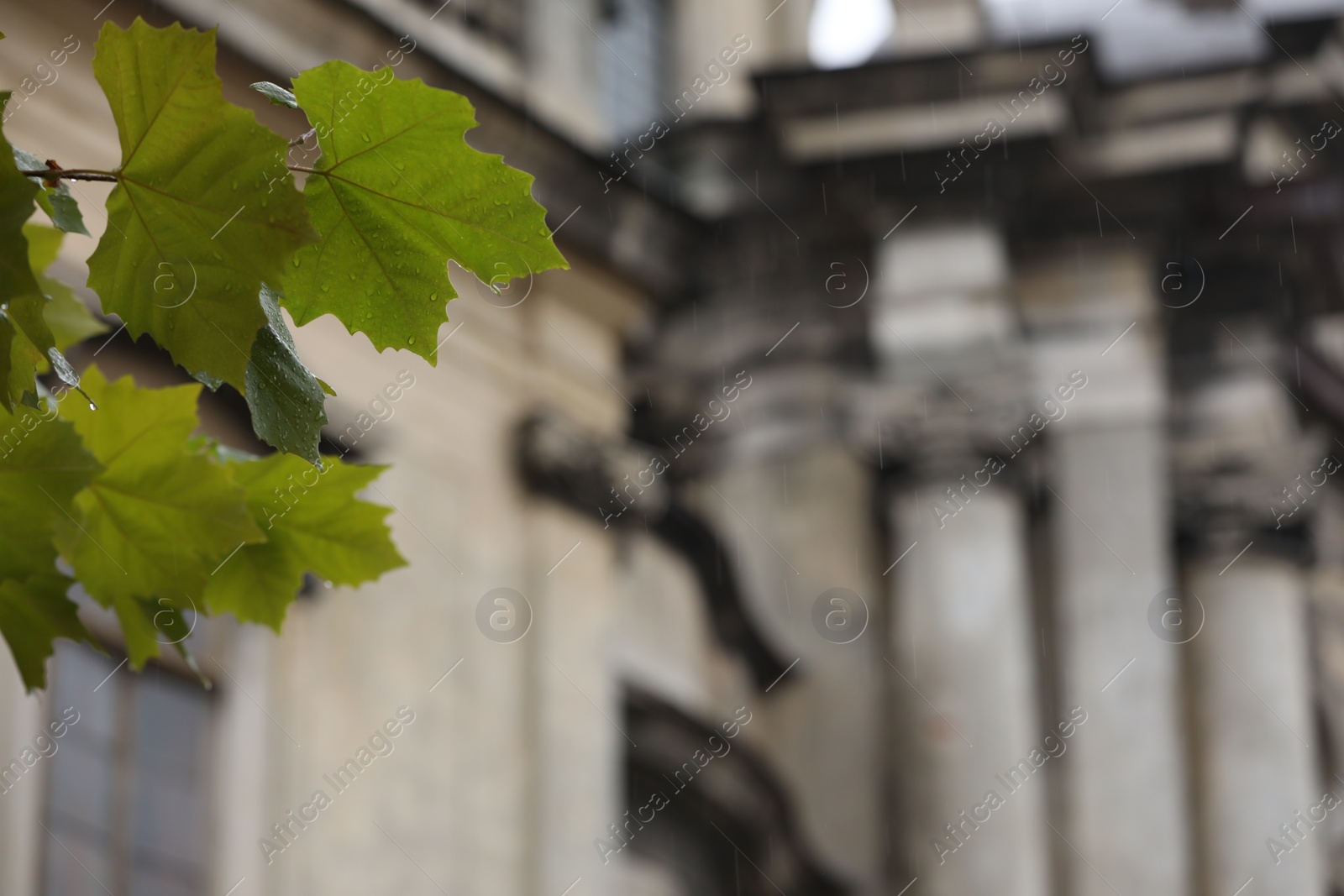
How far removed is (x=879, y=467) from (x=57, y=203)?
11.0 m

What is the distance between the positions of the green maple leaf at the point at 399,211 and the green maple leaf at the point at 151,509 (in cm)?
28

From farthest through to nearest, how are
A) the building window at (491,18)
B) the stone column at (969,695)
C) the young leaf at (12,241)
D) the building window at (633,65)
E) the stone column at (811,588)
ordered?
1. the building window at (633,65)
2. the stone column at (811,588)
3. the stone column at (969,695)
4. the building window at (491,18)
5. the young leaf at (12,241)

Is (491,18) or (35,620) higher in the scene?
(491,18)

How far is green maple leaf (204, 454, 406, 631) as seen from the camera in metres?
1.78

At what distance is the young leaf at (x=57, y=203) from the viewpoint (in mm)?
1310

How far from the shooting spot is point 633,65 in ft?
43.8

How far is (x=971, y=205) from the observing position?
1252cm

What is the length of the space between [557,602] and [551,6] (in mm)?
3500

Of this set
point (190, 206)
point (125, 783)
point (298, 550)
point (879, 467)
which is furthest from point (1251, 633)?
point (190, 206)

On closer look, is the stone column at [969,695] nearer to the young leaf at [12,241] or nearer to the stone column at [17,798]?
the stone column at [17,798]

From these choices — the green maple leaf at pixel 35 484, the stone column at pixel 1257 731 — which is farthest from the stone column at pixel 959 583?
the green maple leaf at pixel 35 484

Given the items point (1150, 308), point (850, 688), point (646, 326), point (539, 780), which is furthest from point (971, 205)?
point (539, 780)

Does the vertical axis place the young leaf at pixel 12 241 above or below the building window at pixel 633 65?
below

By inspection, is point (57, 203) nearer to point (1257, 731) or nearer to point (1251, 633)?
point (1257, 731)
